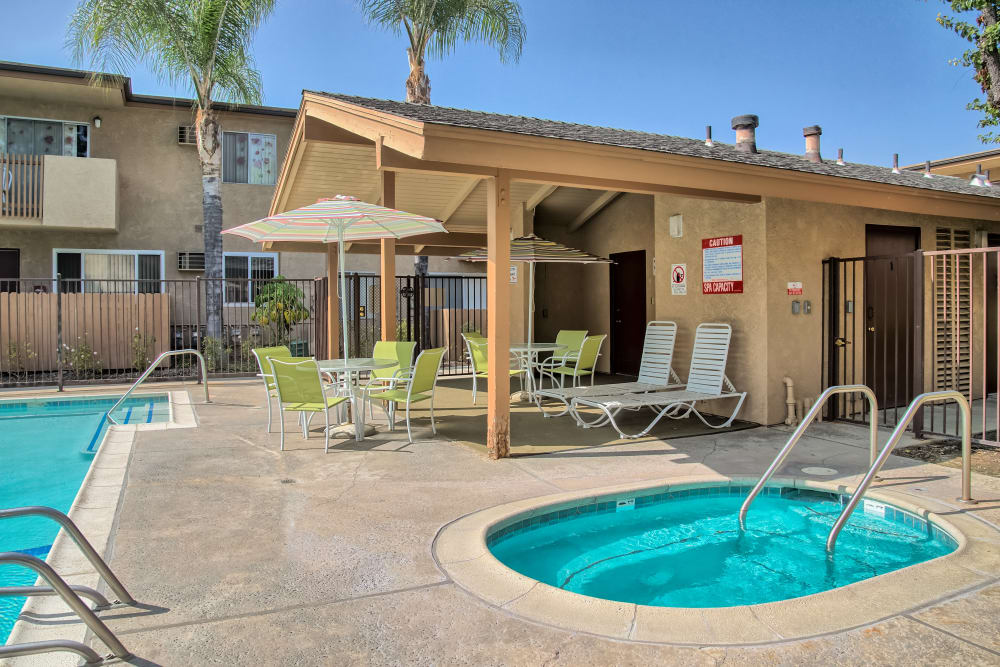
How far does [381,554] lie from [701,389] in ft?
16.8

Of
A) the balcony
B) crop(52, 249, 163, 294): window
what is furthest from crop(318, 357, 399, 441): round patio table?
the balcony

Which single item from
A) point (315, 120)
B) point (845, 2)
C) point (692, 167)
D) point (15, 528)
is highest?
point (845, 2)

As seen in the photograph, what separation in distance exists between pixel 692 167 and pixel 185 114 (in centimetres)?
1411

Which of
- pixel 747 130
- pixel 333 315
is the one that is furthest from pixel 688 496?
pixel 333 315

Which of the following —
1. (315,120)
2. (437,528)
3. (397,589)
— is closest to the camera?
(397,589)

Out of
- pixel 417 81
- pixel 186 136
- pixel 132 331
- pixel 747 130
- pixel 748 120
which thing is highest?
pixel 417 81

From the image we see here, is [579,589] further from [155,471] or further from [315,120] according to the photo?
[315,120]

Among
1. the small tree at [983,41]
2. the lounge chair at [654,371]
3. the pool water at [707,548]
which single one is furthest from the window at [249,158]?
the pool water at [707,548]

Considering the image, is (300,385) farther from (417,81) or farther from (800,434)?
(417,81)

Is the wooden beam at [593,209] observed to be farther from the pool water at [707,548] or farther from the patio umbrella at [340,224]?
the pool water at [707,548]

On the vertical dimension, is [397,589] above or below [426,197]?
below

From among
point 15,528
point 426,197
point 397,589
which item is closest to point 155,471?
point 15,528

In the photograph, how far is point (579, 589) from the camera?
3.71m

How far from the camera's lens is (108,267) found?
15953 mm
